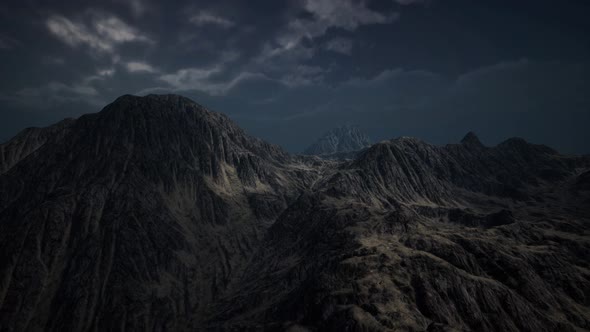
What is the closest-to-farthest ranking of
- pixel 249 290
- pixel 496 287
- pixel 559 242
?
pixel 496 287 → pixel 559 242 → pixel 249 290

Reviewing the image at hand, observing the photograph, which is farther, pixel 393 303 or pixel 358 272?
pixel 358 272

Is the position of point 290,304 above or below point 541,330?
above

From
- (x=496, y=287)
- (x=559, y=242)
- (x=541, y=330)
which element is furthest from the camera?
(x=559, y=242)

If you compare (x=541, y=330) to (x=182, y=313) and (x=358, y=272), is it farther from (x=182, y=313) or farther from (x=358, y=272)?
(x=182, y=313)

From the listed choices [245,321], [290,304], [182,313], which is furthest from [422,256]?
[182,313]

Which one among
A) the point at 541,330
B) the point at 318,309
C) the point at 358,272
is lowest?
the point at 541,330

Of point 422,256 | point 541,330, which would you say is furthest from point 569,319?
point 422,256

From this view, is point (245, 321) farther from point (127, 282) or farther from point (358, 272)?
point (127, 282)

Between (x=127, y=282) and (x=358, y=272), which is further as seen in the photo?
(x=127, y=282)

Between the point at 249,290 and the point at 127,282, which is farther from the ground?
the point at 127,282
